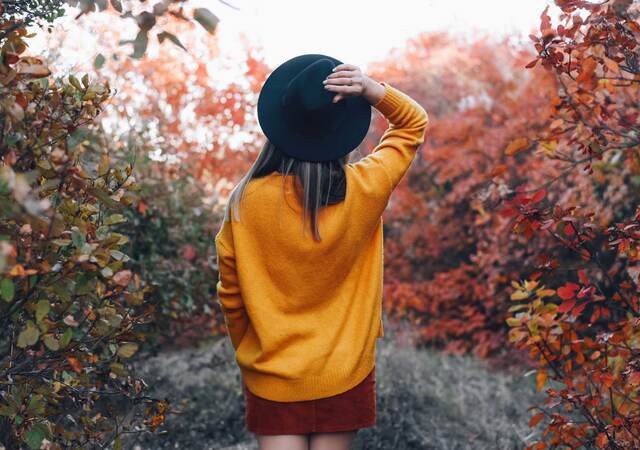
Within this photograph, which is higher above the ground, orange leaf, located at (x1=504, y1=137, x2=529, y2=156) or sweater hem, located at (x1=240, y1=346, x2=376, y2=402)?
orange leaf, located at (x1=504, y1=137, x2=529, y2=156)

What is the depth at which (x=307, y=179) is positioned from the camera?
2.38 m

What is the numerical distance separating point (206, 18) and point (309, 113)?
0.86 metres

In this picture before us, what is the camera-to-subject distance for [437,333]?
7.82 meters

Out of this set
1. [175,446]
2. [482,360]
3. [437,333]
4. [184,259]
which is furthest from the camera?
[437,333]

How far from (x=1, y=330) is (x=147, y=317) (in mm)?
632

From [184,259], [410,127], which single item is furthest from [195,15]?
[184,259]

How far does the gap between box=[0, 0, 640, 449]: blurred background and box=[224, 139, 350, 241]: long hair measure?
1.18 feet

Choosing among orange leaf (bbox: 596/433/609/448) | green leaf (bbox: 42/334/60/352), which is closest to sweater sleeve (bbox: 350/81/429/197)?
green leaf (bbox: 42/334/60/352)

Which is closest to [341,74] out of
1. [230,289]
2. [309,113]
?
[309,113]

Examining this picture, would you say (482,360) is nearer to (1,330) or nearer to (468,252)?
(468,252)

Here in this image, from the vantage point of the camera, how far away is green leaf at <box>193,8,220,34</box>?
60.4 inches

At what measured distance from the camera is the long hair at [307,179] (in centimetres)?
238

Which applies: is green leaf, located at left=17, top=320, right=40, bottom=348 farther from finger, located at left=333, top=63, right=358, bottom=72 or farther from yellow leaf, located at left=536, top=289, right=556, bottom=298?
yellow leaf, located at left=536, top=289, right=556, bottom=298

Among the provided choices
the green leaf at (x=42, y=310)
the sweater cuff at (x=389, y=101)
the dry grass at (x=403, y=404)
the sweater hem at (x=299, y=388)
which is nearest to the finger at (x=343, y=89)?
the sweater cuff at (x=389, y=101)
